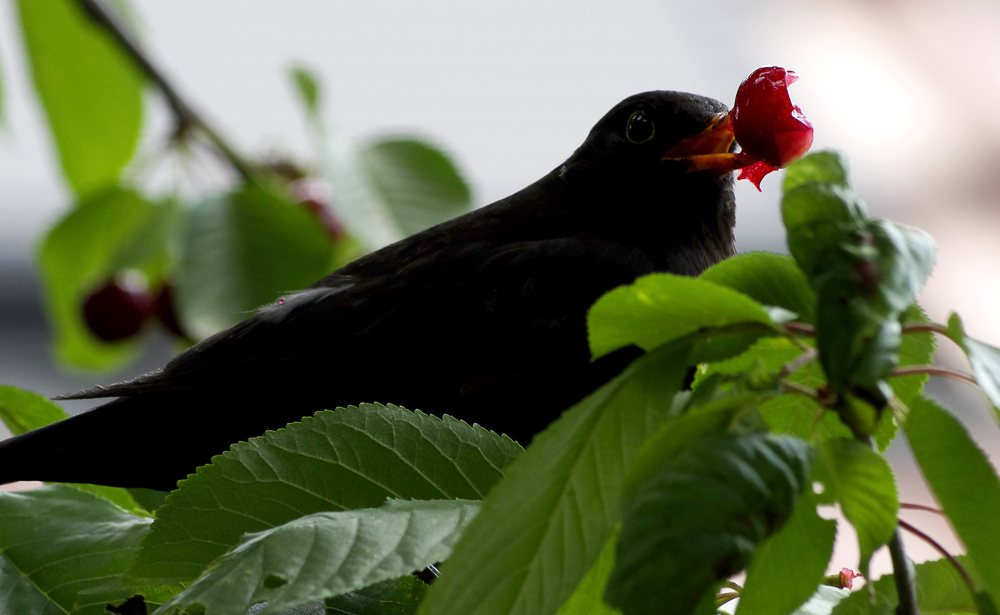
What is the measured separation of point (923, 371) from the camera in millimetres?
495

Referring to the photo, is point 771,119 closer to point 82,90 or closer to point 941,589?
point 941,589

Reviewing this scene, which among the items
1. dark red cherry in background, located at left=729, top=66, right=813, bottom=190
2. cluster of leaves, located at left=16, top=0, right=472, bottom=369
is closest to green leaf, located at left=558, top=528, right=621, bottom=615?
dark red cherry in background, located at left=729, top=66, right=813, bottom=190

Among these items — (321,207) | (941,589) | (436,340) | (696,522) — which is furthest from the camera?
(321,207)

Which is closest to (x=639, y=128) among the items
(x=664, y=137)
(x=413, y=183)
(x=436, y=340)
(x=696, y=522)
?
(x=664, y=137)

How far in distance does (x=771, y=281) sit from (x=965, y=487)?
131 millimetres

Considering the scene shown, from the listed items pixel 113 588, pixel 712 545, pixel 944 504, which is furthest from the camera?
pixel 113 588

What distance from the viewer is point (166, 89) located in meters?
1.70

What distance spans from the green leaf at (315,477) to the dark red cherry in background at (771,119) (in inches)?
11.1

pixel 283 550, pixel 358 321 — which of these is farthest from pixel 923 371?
pixel 358 321

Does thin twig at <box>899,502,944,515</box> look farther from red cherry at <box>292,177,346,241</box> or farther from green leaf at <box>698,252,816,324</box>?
red cherry at <box>292,177,346,241</box>

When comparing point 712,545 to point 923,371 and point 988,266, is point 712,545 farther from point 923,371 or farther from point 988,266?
point 988,266

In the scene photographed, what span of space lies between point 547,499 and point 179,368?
89cm

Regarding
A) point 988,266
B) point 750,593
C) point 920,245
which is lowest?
point 988,266

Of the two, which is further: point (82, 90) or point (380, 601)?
point (82, 90)
